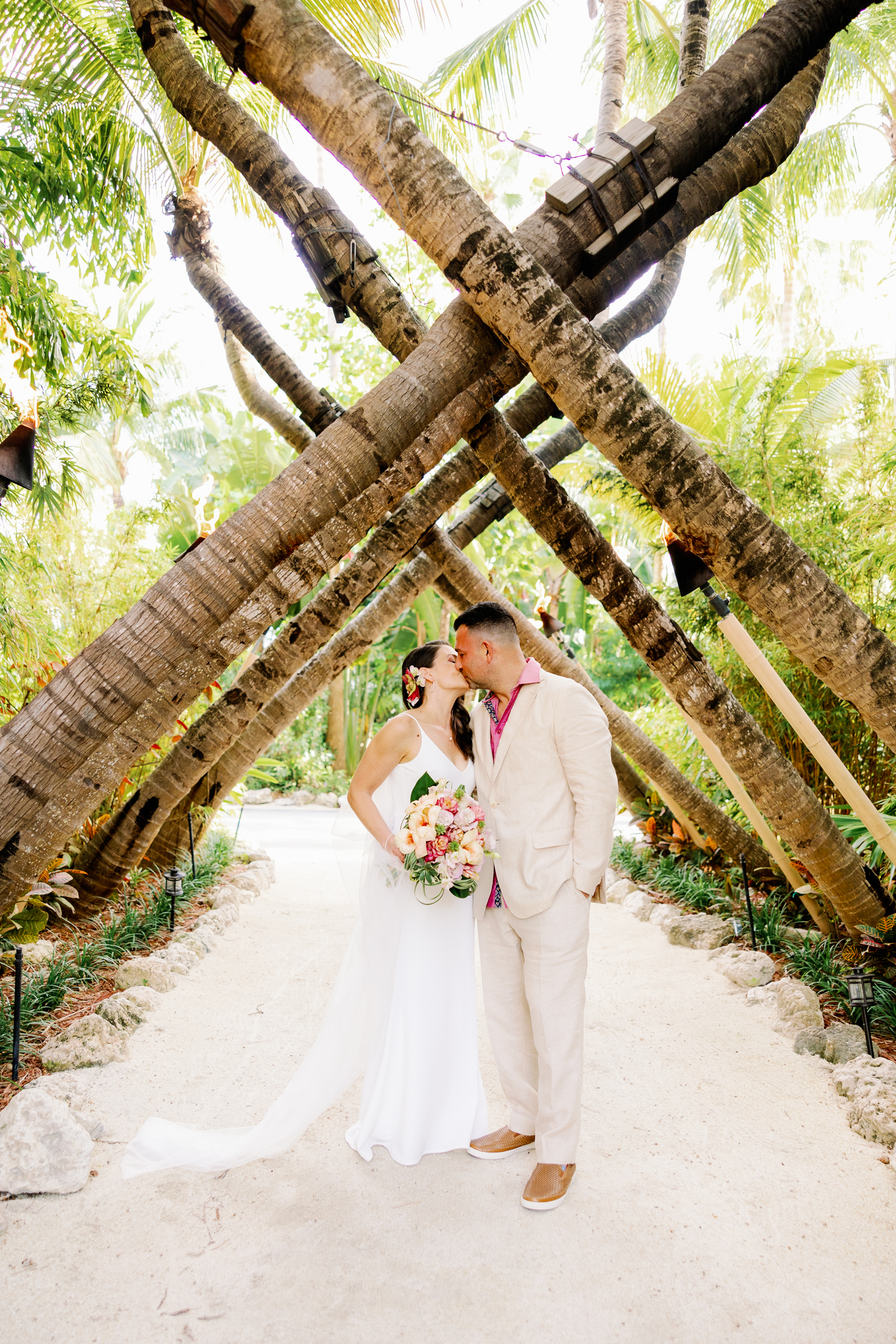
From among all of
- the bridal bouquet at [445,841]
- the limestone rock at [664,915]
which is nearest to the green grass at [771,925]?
the limestone rock at [664,915]

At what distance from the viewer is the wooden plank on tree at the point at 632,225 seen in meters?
3.12

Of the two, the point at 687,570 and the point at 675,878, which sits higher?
the point at 687,570

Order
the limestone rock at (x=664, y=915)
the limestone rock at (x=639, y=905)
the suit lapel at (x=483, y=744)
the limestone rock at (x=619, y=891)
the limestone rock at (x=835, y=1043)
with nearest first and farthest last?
1. the suit lapel at (x=483, y=744)
2. the limestone rock at (x=835, y=1043)
3. the limestone rock at (x=664, y=915)
4. the limestone rock at (x=639, y=905)
5. the limestone rock at (x=619, y=891)

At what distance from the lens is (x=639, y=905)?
7.51 meters

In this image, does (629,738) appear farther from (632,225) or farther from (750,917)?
(632,225)

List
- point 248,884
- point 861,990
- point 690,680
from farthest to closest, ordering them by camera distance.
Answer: point 248,884 → point 690,680 → point 861,990

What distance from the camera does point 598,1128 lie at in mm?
3488

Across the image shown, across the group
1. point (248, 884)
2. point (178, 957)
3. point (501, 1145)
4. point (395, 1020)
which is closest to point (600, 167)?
point (395, 1020)

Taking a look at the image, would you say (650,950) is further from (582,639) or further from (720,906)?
(582,639)

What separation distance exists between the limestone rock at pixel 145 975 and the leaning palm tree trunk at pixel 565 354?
4185 millimetres

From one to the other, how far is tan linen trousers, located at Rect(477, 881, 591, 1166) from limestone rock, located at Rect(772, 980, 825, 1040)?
1.93 meters

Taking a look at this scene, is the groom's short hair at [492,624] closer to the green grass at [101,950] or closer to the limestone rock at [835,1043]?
the limestone rock at [835,1043]

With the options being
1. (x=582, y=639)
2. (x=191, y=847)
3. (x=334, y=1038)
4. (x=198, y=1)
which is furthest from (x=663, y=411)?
(x=582, y=639)

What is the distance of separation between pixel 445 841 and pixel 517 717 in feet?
1.91
